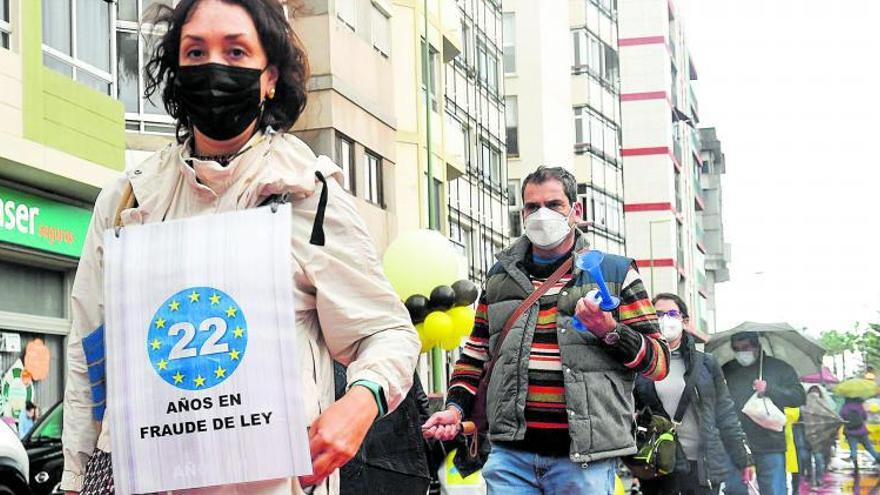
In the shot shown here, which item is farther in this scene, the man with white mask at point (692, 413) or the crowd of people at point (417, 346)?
the man with white mask at point (692, 413)

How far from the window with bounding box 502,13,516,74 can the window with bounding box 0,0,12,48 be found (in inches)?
1686

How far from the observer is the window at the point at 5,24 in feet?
64.6

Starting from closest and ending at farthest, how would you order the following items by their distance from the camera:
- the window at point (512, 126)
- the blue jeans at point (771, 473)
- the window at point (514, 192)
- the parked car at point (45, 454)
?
the parked car at point (45, 454)
the blue jeans at point (771, 473)
the window at point (514, 192)
the window at point (512, 126)

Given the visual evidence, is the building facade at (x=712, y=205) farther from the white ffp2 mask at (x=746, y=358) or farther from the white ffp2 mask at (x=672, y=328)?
the white ffp2 mask at (x=672, y=328)

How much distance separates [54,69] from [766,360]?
11.4 m

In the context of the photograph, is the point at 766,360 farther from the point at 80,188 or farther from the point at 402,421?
the point at 80,188

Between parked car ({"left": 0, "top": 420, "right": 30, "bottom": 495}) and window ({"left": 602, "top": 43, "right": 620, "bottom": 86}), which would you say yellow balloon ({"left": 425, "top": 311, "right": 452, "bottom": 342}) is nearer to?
parked car ({"left": 0, "top": 420, "right": 30, "bottom": 495})

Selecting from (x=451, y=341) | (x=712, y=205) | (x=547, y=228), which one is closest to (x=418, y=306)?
(x=451, y=341)

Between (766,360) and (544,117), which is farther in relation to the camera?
(544,117)

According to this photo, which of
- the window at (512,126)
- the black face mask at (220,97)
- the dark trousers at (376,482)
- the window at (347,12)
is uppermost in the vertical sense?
the window at (512,126)

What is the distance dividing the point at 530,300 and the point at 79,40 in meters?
17.1

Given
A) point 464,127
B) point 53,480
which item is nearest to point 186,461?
point 53,480

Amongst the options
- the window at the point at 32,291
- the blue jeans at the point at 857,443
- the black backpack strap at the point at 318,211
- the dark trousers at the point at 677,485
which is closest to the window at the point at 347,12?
the window at the point at 32,291

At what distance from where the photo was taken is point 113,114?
73.3ft
